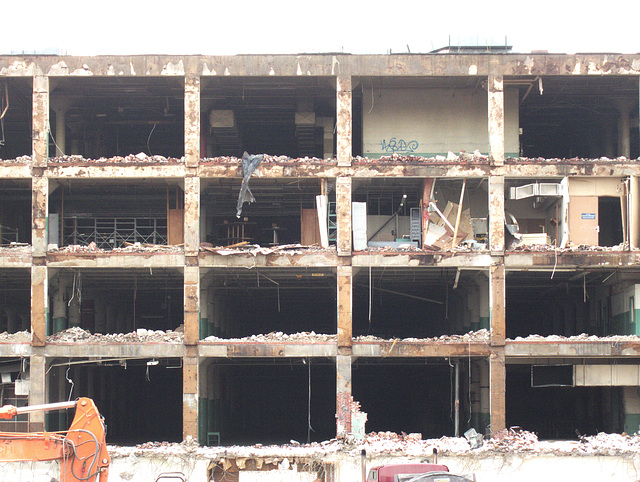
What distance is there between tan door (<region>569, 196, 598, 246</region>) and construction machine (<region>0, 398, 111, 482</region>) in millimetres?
21044

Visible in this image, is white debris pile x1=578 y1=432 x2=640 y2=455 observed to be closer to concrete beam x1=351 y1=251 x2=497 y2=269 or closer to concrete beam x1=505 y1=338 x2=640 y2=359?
concrete beam x1=505 y1=338 x2=640 y2=359

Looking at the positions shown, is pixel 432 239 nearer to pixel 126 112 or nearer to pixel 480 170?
pixel 480 170

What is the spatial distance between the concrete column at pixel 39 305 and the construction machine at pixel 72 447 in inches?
525

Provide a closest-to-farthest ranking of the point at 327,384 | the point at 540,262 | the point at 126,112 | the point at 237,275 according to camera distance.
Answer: the point at 540,262 < the point at 237,275 < the point at 126,112 < the point at 327,384

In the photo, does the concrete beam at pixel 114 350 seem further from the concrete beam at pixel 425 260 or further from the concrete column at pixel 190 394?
the concrete beam at pixel 425 260

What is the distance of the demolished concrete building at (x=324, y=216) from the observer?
30609 mm

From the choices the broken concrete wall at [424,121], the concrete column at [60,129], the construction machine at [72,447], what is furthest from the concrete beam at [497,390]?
the concrete column at [60,129]

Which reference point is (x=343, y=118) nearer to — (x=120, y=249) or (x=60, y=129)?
(x=120, y=249)

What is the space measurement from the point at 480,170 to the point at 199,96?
456 inches

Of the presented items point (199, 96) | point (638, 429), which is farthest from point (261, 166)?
point (638, 429)

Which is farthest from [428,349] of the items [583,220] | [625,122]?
[625,122]

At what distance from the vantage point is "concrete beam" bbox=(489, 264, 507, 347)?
30.2 m

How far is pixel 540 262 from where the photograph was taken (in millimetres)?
30672

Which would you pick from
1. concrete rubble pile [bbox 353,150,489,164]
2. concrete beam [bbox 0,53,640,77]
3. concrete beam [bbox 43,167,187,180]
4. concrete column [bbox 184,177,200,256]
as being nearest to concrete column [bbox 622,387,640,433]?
concrete rubble pile [bbox 353,150,489,164]
